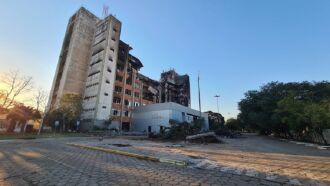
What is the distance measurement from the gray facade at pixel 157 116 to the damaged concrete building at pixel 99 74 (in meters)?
2.92

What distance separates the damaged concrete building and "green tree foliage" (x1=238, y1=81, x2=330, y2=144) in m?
32.3

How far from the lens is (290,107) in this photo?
24328mm

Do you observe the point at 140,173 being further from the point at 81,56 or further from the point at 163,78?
the point at 163,78

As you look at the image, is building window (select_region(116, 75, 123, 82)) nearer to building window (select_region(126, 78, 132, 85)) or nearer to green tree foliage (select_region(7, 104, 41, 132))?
building window (select_region(126, 78, 132, 85))

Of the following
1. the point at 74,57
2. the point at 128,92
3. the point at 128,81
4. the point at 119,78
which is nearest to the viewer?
the point at 74,57

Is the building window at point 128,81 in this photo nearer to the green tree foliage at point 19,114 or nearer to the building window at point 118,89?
the building window at point 118,89

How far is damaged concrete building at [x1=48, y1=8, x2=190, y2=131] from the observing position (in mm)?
49406

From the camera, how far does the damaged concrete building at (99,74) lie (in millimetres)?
49406

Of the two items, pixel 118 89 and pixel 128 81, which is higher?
pixel 128 81

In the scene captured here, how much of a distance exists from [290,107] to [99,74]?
145ft

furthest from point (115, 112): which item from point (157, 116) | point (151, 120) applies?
point (157, 116)

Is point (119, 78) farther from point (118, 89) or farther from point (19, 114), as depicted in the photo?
point (19, 114)

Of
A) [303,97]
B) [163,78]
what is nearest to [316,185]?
[303,97]

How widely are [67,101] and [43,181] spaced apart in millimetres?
42044
